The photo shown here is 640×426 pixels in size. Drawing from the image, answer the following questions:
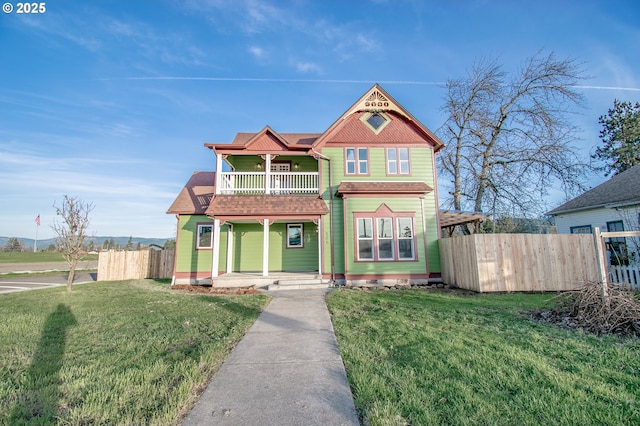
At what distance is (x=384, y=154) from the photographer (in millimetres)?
13336

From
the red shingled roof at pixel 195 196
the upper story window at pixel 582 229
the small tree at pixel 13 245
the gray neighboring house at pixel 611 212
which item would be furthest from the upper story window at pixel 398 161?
the small tree at pixel 13 245

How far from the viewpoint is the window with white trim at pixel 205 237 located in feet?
45.0

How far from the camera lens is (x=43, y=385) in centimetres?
304

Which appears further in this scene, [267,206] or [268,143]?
[268,143]

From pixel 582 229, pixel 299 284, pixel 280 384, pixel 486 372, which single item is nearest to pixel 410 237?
pixel 299 284

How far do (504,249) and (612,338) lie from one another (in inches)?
223

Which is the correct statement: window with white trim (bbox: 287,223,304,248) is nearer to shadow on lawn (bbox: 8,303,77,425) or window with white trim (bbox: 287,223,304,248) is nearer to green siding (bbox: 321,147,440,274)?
green siding (bbox: 321,147,440,274)

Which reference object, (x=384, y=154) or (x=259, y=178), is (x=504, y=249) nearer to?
(x=384, y=154)

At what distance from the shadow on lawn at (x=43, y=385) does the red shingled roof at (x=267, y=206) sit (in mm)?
7254

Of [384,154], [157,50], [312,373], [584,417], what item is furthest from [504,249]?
[157,50]

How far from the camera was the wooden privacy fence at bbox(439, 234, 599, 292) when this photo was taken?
9.58 meters

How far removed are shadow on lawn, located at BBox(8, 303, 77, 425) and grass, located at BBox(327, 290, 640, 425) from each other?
2963 mm

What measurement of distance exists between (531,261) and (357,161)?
8067mm

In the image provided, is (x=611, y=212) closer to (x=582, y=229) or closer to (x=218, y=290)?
(x=582, y=229)
